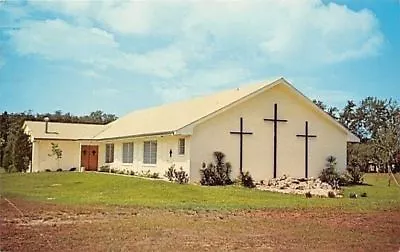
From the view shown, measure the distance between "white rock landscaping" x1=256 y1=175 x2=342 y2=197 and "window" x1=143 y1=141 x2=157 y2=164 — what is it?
131 inches

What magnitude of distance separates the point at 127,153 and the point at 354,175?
6502 mm

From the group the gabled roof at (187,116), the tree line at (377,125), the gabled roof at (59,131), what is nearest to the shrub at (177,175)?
the gabled roof at (187,116)

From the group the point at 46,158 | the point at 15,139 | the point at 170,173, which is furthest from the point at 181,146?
the point at 15,139

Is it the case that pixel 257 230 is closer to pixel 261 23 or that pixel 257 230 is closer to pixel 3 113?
pixel 261 23

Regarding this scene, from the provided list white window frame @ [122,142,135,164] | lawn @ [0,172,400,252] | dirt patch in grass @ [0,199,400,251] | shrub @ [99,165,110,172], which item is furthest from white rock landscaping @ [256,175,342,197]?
shrub @ [99,165,110,172]

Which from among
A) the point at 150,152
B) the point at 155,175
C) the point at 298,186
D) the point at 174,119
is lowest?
the point at 298,186

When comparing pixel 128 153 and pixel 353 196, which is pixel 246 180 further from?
pixel 128 153

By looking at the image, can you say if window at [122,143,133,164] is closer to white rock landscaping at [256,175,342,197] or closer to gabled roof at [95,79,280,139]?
gabled roof at [95,79,280,139]

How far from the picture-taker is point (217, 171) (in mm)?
12375

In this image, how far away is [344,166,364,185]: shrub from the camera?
38.2 feet

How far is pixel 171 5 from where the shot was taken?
6.81 metres

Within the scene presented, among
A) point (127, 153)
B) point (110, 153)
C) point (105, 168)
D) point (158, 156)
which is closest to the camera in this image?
point (158, 156)

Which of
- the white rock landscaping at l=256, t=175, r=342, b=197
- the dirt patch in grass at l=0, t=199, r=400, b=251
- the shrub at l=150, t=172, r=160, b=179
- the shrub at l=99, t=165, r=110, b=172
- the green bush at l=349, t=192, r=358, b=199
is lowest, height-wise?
the dirt patch in grass at l=0, t=199, r=400, b=251

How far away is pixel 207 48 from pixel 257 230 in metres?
2.20
